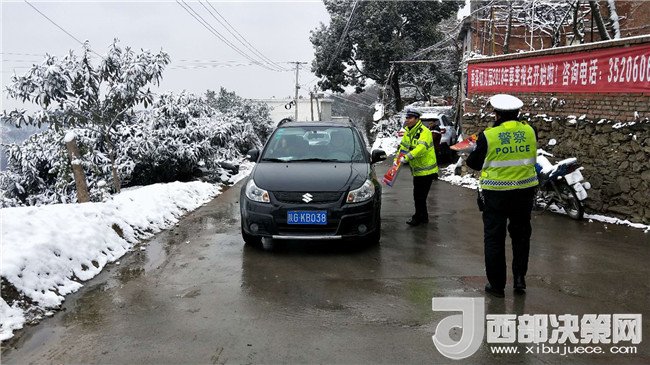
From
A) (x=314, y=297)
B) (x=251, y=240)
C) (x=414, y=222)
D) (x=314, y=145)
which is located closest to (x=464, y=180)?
(x=414, y=222)

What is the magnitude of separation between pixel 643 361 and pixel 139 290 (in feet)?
13.4

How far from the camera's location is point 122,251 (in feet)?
19.8

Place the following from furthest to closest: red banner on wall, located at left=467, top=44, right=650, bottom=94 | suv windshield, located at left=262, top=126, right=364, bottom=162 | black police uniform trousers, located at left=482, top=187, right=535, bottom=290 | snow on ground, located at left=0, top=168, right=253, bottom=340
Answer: red banner on wall, located at left=467, top=44, right=650, bottom=94
suv windshield, located at left=262, top=126, right=364, bottom=162
black police uniform trousers, located at left=482, top=187, right=535, bottom=290
snow on ground, located at left=0, top=168, right=253, bottom=340

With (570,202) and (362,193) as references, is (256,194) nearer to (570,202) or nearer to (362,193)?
(362,193)

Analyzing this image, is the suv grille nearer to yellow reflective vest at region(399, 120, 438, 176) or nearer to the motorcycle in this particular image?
yellow reflective vest at region(399, 120, 438, 176)

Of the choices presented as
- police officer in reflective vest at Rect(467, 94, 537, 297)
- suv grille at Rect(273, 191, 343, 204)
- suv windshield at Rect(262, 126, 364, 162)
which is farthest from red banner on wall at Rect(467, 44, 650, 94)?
suv grille at Rect(273, 191, 343, 204)

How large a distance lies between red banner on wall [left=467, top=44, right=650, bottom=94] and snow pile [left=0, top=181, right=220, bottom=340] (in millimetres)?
6859

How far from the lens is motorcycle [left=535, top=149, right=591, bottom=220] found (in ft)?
24.5

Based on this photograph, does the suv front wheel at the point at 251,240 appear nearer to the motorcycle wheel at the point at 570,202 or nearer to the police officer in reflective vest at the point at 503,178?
the police officer in reflective vest at the point at 503,178

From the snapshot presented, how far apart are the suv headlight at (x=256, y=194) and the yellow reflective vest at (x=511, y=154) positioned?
8.29 ft

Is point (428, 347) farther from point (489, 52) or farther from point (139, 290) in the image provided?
point (489, 52)

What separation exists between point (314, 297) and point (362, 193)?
1.69 metres

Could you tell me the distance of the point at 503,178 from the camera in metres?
4.42

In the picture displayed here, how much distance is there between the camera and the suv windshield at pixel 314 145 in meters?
6.76
